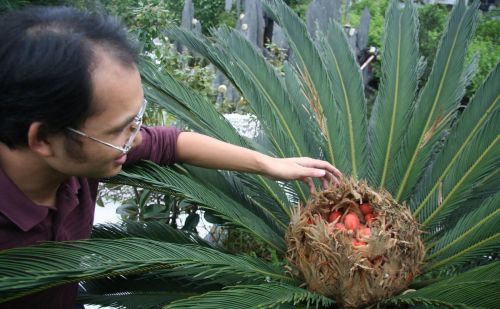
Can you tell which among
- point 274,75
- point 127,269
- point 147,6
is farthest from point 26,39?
point 147,6

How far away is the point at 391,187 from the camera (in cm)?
238

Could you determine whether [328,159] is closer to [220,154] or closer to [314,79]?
[314,79]

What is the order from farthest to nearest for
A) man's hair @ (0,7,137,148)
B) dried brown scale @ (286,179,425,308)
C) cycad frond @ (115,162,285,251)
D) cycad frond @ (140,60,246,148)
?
cycad frond @ (140,60,246,148) < cycad frond @ (115,162,285,251) < dried brown scale @ (286,179,425,308) < man's hair @ (0,7,137,148)

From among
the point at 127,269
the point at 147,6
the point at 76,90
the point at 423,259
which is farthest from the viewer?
the point at 147,6

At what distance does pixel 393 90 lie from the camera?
2514mm

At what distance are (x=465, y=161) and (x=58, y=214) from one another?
1407 millimetres

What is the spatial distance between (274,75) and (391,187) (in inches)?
25.4

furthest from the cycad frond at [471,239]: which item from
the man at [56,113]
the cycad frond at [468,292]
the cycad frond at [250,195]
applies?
the man at [56,113]

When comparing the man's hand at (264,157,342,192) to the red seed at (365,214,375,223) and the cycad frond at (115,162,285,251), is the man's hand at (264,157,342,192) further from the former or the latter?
the cycad frond at (115,162,285,251)

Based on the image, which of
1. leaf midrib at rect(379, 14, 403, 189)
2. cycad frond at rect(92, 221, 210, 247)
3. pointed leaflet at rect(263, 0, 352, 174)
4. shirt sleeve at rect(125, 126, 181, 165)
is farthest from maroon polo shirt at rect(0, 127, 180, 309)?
leaf midrib at rect(379, 14, 403, 189)

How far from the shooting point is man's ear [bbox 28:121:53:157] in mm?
1280

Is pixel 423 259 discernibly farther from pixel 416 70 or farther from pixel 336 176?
pixel 416 70

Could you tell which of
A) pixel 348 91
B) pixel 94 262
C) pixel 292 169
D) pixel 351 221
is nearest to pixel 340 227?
pixel 351 221

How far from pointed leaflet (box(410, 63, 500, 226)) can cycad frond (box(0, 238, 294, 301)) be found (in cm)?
80
